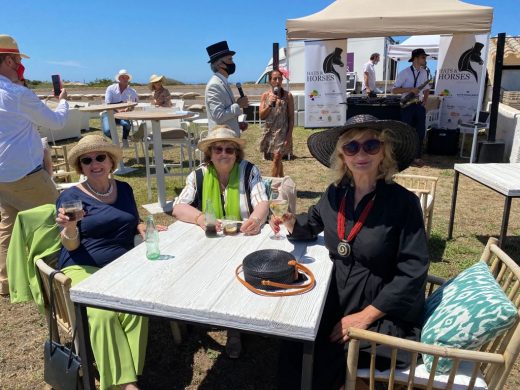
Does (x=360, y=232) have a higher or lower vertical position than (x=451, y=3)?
lower

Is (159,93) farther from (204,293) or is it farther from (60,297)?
(204,293)

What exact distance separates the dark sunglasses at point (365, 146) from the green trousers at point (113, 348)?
1.41 meters

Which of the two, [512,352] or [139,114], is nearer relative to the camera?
[512,352]

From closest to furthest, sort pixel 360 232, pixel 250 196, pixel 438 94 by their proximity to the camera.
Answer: pixel 360 232
pixel 250 196
pixel 438 94

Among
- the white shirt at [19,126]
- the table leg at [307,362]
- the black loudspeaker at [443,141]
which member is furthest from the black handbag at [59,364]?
the black loudspeaker at [443,141]

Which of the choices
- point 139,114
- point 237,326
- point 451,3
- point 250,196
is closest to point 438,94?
point 451,3

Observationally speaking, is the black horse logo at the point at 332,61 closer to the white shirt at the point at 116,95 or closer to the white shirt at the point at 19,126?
the white shirt at the point at 116,95

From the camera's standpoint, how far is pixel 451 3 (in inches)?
289

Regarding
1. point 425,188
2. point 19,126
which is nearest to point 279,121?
point 425,188

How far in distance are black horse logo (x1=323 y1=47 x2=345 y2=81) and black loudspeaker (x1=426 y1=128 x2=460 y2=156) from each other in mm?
2690

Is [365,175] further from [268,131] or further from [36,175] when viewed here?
[268,131]

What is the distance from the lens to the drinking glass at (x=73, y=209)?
6.69 feet

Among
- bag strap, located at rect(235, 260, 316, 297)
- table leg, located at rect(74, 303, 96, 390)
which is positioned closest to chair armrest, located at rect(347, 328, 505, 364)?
bag strap, located at rect(235, 260, 316, 297)

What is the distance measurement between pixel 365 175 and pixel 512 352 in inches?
37.6
